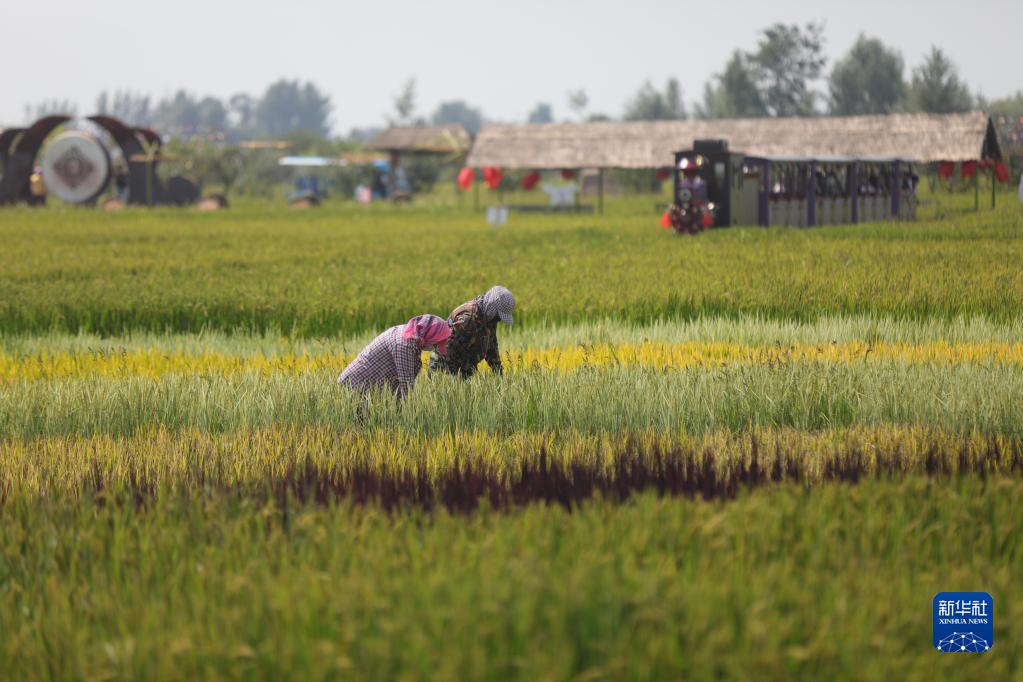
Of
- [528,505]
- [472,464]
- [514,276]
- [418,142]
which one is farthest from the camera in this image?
[418,142]

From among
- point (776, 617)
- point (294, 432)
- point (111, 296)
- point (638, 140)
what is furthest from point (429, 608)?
point (638, 140)

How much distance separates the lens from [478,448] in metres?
6.67

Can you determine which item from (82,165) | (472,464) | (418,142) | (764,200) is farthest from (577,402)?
(418,142)

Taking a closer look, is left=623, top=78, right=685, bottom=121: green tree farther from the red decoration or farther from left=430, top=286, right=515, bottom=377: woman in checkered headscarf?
left=430, top=286, right=515, bottom=377: woman in checkered headscarf

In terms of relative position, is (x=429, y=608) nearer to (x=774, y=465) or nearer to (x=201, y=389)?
(x=774, y=465)

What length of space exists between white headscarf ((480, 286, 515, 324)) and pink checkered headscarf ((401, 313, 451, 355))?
27cm

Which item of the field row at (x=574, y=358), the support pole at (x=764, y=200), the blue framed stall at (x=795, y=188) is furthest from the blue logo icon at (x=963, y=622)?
the support pole at (x=764, y=200)

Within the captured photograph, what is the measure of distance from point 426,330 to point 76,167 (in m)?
43.3

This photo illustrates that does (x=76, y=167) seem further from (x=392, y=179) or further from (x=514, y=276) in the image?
(x=514, y=276)

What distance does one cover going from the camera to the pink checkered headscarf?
309 inches

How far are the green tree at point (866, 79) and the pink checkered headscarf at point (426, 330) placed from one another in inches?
3268

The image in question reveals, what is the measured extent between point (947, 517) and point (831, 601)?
1153 millimetres

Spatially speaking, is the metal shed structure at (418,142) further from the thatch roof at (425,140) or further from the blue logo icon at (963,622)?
the blue logo icon at (963,622)

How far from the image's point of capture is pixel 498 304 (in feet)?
25.7
